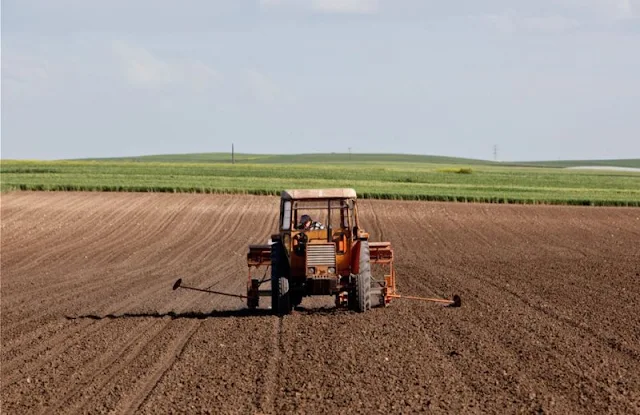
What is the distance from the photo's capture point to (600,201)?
4850 centimetres

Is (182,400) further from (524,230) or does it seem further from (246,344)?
(524,230)

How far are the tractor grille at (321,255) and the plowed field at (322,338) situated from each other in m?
0.91

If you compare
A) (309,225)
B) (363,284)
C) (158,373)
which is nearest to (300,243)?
(309,225)

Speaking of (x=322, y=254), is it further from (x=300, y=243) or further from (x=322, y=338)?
(x=322, y=338)

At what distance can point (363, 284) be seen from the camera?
56.9 feet

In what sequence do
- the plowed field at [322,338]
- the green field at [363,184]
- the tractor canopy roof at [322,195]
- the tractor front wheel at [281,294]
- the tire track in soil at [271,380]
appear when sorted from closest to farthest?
the tire track in soil at [271,380]
the plowed field at [322,338]
the tractor front wheel at [281,294]
the tractor canopy roof at [322,195]
the green field at [363,184]

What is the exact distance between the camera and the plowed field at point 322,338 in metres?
11.2

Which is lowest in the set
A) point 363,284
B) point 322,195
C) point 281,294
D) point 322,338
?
point 322,338

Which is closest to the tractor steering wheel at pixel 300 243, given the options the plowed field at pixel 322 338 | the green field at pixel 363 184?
the plowed field at pixel 322 338

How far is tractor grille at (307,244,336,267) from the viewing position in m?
17.1

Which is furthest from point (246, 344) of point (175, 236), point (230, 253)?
point (175, 236)

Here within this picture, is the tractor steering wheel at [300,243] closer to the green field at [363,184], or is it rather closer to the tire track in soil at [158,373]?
the tire track in soil at [158,373]

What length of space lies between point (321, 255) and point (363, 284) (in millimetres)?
871

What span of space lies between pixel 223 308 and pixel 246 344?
503 centimetres
